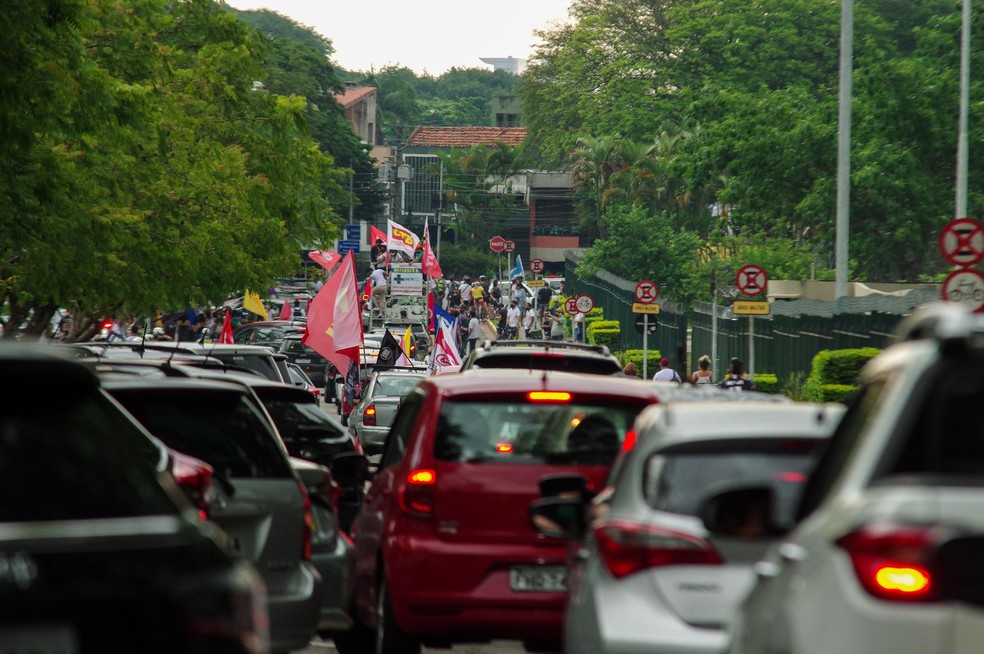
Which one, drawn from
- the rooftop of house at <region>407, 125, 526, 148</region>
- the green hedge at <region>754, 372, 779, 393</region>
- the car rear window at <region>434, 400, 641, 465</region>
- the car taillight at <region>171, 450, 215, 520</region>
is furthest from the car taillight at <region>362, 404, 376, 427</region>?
the rooftop of house at <region>407, 125, 526, 148</region>

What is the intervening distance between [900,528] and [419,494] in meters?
5.62

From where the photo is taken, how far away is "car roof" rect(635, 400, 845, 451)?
6.12 meters

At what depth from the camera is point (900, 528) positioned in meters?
3.22

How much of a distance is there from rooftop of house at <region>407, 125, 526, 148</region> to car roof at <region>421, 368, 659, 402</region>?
13878cm

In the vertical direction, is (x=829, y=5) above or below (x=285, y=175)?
above

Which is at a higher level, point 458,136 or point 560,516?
point 458,136

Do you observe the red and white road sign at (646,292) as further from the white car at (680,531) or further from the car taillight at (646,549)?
the car taillight at (646,549)

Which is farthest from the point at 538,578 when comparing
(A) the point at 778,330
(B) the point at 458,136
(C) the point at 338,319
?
(B) the point at 458,136

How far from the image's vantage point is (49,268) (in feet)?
80.3

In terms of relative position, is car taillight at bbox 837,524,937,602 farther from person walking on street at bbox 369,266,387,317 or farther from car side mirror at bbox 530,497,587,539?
person walking on street at bbox 369,266,387,317

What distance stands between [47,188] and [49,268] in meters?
5.59

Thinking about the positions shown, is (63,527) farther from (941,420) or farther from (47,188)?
(47,188)

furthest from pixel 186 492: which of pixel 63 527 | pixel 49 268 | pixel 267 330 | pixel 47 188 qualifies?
pixel 267 330

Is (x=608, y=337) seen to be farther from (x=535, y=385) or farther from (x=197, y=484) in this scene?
(x=197, y=484)
